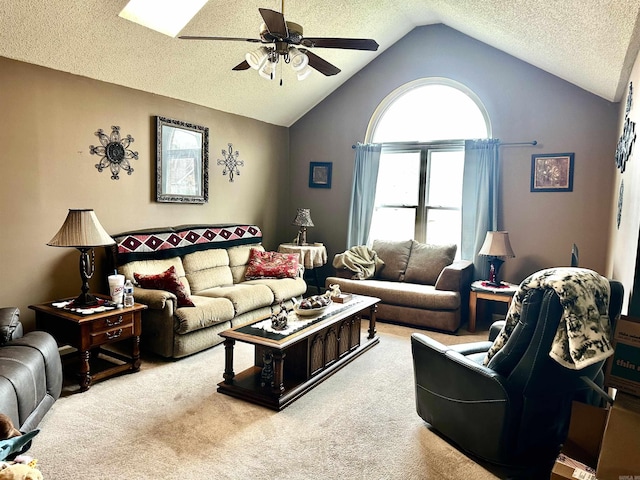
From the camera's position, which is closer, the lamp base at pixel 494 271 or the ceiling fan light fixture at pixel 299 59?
the ceiling fan light fixture at pixel 299 59

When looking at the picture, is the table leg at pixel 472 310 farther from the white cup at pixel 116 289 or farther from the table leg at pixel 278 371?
the white cup at pixel 116 289

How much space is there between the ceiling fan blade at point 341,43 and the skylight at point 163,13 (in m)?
1.38

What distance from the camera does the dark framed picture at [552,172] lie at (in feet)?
15.8

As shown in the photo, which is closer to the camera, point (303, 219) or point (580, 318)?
point (580, 318)

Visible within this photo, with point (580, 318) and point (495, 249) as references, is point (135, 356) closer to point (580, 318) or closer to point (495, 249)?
point (580, 318)

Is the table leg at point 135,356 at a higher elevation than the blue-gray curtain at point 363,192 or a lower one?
lower

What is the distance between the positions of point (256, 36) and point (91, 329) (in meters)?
3.13

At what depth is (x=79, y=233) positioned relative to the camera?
125 inches

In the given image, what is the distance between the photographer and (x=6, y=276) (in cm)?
347

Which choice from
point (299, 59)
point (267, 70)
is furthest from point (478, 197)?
point (267, 70)

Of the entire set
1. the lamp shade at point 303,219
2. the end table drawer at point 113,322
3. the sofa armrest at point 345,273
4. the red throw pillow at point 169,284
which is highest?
the lamp shade at point 303,219

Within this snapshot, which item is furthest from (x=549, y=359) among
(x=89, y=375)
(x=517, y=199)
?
(x=517, y=199)

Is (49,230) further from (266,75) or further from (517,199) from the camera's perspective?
(517,199)

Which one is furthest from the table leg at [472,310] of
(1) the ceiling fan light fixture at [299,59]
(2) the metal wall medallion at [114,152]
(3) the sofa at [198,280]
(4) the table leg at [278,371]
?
(2) the metal wall medallion at [114,152]
